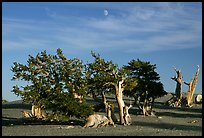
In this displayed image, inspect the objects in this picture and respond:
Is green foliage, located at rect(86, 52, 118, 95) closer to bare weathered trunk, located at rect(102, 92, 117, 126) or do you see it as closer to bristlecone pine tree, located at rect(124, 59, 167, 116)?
bare weathered trunk, located at rect(102, 92, 117, 126)

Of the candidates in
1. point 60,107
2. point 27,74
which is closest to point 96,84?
point 60,107

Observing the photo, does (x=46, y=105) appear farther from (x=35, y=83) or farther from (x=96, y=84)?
(x=96, y=84)

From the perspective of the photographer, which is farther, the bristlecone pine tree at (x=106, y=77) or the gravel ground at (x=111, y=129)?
the bristlecone pine tree at (x=106, y=77)

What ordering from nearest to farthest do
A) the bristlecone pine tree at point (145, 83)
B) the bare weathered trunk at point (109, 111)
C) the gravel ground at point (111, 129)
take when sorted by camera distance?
the gravel ground at point (111, 129) → the bare weathered trunk at point (109, 111) → the bristlecone pine tree at point (145, 83)

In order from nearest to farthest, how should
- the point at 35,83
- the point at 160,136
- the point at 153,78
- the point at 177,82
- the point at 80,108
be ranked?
1. the point at 160,136
2. the point at 80,108
3. the point at 35,83
4. the point at 153,78
5. the point at 177,82

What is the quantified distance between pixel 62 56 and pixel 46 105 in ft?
12.5

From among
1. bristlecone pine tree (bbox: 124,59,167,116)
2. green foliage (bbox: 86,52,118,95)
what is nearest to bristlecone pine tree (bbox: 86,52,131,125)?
green foliage (bbox: 86,52,118,95)

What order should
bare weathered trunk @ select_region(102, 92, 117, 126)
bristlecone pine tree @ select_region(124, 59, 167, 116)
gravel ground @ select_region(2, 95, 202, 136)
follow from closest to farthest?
gravel ground @ select_region(2, 95, 202, 136) < bare weathered trunk @ select_region(102, 92, 117, 126) < bristlecone pine tree @ select_region(124, 59, 167, 116)

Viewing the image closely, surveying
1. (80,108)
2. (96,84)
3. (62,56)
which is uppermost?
(62,56)

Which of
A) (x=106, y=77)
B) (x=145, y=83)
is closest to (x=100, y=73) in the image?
(x=106, y=77)

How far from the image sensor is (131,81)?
2617cm

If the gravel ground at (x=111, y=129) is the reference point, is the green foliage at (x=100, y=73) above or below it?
above

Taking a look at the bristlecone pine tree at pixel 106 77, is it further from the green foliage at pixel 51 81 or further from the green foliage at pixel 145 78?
the green foliage at pixel 145 78

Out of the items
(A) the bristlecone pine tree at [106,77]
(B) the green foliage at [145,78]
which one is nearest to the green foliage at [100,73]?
(A) the bristlecone pine tree at [106,77]
